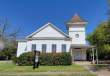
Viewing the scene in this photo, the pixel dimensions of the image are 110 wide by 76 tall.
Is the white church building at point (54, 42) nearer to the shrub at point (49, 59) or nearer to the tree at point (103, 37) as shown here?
the tree at point (103, 37)

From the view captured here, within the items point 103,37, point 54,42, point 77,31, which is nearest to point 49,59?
point 54,42

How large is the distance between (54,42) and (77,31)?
608 centimetres

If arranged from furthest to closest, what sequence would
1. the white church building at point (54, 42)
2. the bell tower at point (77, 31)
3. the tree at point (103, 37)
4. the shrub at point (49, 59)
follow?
the bell tower at point (77, 31) < the white church building at point (54, 42) < the shrub at point (49, 59) < the tree at point (103, 37)

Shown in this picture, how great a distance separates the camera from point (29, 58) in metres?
32.2

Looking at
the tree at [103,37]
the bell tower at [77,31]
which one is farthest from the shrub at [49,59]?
the bell tower at [77,31]

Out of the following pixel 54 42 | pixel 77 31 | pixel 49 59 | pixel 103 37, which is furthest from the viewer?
pixel 77 31

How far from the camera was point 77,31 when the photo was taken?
138 ft

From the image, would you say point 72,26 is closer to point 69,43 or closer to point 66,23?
point 66,23

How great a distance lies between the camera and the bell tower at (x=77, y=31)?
4178cm

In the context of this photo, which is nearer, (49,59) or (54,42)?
(49,59)

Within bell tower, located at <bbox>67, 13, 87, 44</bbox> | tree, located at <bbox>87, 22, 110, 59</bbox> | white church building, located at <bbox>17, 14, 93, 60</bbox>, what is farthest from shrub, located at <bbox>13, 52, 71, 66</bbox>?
bell tower, located at <bbox>67, 13, 87, 44</bbox>

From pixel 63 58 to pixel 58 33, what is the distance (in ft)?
28.2

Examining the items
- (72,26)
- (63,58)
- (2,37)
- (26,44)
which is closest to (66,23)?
(72,26)

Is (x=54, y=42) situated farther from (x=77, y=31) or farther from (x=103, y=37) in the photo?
(x=103, y=37)
